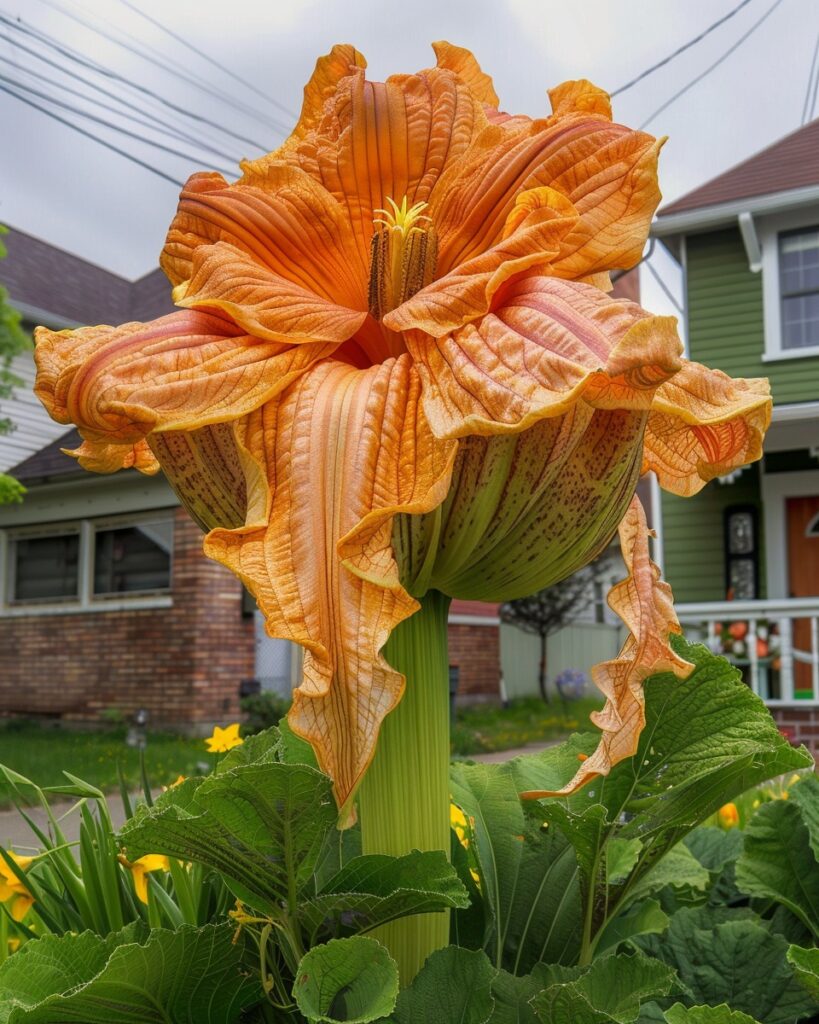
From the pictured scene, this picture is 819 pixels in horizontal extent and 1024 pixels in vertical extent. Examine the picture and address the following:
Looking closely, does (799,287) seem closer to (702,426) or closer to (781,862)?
(781,862)

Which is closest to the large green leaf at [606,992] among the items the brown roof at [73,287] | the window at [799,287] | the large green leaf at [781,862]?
the large green leaf at [781,862]

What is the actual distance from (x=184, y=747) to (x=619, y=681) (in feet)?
30.9

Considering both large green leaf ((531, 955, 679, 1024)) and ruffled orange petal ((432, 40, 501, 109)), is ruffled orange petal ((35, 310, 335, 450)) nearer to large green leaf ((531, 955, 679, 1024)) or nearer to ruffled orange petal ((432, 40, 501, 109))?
ruffled orange petal ((432, 40, 501, 109))

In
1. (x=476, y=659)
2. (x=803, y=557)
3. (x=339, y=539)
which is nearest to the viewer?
(x=339, y=539)

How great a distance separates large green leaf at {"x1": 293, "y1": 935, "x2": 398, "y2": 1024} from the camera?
0.55 metres

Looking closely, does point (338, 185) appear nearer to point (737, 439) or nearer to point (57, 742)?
point (737, 439)

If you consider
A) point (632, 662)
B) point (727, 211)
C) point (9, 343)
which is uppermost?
point (727, 211)

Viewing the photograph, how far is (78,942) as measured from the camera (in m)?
0.64

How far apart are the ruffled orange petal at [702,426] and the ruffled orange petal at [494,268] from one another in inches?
4.6

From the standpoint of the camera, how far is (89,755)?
925 cm

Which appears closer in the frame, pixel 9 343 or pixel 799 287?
pixel 9 343

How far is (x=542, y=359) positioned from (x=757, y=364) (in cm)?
1143

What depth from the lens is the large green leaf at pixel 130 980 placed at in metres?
0.57

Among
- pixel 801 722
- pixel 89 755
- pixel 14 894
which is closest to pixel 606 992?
pixel 14 894
